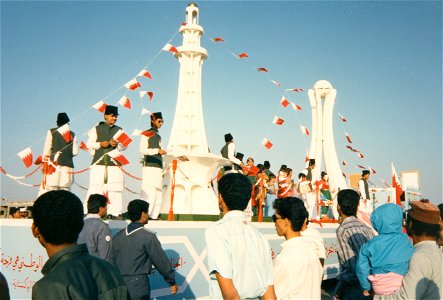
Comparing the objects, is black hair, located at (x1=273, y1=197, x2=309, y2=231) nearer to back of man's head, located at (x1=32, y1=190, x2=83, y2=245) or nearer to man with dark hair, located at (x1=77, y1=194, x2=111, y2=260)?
back of man's head, located at (x1=32, y1=190, x2=83, y2=245)

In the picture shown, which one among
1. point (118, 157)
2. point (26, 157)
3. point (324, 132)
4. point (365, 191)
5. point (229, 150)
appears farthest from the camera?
point (324, 132)

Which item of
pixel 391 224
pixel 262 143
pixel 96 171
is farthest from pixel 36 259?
pixel 262 143

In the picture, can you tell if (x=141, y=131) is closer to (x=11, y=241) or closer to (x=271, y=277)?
(x=11, y=241)

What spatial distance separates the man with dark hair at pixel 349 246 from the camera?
4.02 m

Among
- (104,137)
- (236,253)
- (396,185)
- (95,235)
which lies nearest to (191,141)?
(104,137)

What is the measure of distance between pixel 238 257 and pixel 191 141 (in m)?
9.45

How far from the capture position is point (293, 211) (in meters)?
3.21

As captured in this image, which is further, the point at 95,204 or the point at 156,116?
the point at 156,116

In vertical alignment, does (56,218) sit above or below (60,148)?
below

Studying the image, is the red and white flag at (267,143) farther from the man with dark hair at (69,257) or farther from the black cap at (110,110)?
the man with dark hair at (69,257)

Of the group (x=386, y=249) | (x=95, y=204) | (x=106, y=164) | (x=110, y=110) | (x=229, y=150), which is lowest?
(x=386, y=249)

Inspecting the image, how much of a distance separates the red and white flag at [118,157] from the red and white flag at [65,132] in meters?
0.71

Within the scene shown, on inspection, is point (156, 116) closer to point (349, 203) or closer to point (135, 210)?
point (135, 210)

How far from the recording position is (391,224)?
3.28 meters
